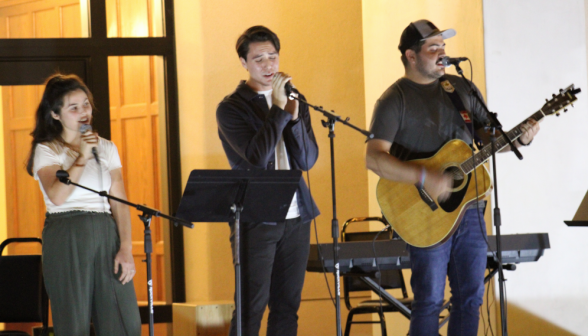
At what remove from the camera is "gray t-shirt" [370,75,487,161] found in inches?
120

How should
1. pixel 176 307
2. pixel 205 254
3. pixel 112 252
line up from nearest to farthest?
pixel 112 252 < pixel 176 307 < pixel 205 254

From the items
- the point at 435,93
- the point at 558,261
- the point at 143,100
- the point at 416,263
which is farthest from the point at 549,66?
the point at 143,100

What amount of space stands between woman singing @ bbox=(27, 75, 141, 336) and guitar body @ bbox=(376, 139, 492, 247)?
3.87 feet

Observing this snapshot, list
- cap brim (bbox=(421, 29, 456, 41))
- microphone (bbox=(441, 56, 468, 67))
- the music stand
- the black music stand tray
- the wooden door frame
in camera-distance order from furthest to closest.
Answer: the wooden door frame, the music stand, cap brim (bbox=(421, 29, 456, 41)), microphone (bbox=(441, 56, 468, 67)), the black music stand tray

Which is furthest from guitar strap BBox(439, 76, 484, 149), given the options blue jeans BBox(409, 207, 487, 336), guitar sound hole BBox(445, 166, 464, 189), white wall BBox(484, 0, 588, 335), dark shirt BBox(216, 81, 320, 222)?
white wall BBox(484, 0, 588, 335)

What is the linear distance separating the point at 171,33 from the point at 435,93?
313cm

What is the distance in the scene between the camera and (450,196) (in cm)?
302

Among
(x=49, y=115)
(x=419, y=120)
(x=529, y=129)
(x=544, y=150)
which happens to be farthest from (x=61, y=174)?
(x=544, y=150)

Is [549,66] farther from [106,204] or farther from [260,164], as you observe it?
[106,204]

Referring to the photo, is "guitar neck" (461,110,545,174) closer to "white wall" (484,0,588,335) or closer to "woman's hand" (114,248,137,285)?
"white wall" (484,0,588,335)

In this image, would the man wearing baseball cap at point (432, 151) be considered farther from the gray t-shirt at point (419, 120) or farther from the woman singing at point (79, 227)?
the woman singing at point (79, 227)

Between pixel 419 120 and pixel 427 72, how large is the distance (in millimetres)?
226

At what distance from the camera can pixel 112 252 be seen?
2.82m

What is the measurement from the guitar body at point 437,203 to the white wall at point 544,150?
50.3 inches
